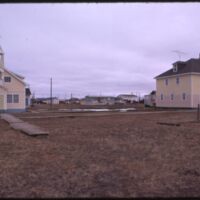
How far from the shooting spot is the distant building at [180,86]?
39.9 metres

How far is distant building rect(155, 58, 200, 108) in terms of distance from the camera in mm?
39944

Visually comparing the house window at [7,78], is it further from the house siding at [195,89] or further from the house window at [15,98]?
the house siding at [195,89]

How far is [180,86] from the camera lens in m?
41.8

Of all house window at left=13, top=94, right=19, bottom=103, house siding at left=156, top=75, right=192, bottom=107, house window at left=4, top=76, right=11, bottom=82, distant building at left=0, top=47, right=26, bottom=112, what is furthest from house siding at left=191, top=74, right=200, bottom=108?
house window at left=4, top=76, right=11, bottom=82

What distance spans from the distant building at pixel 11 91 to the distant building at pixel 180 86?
20969 mm

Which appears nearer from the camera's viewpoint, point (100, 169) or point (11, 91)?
point (100, 169)

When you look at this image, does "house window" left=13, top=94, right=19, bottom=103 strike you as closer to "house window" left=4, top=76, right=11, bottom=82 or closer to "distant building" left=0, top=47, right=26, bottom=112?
"distant building" left=0, top=47, right=26, bottom=112

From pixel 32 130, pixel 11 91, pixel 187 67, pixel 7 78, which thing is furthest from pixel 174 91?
pixel 32 130

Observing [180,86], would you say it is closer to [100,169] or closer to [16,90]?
[16,90]

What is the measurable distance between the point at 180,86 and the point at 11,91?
22.5 meters

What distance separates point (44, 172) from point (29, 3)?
518 cm

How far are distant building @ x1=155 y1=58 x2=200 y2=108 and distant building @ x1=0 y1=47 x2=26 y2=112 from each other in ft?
68.8

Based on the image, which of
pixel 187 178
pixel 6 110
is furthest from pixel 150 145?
pixel 6 110

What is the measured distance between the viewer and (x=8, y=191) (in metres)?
4.84
